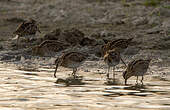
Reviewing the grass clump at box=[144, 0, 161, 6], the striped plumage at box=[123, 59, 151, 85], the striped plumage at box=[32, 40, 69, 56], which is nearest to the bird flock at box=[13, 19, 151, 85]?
the striped plumage at box=[123, 59, 151, 85]

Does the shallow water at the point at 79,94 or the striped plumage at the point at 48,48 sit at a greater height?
the striped plumage at the point at 48,48

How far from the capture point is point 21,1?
2252 cm

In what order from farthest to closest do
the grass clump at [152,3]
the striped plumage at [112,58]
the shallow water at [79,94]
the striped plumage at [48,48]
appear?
the grass clump at [152,3]
the striped plumage at [48,48]
the striped plumage at [112,58]
the shallow water at [79,94]

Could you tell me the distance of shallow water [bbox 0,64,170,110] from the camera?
28.5 ft

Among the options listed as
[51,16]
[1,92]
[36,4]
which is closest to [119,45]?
[1,92]

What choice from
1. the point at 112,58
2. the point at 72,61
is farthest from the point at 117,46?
the point at 72,61

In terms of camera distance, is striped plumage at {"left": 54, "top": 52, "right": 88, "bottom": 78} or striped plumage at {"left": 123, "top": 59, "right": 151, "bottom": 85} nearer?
striped plumage at {"left": 123, "top": 59, "right": 151, "bottom": 85}

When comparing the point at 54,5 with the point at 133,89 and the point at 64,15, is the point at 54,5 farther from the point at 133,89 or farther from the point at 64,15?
the point at 133,89

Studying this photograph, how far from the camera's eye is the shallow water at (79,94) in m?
8.68

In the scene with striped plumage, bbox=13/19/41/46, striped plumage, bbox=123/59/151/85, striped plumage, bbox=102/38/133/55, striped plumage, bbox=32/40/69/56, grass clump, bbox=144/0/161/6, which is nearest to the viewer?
striped plumage, bbox=123/59/151/85

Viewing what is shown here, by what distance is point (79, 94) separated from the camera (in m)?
9.72

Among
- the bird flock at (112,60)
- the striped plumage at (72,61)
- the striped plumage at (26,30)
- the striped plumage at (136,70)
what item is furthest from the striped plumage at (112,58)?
the striped plumage at (26,30)

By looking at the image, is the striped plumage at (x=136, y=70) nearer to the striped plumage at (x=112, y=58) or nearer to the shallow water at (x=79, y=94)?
the shallow water at (x=79, y=94)

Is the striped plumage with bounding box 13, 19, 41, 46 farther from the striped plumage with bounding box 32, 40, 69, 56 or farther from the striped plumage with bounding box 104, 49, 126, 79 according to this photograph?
the striped plumage with bounding box 104, 49, 126, 79
